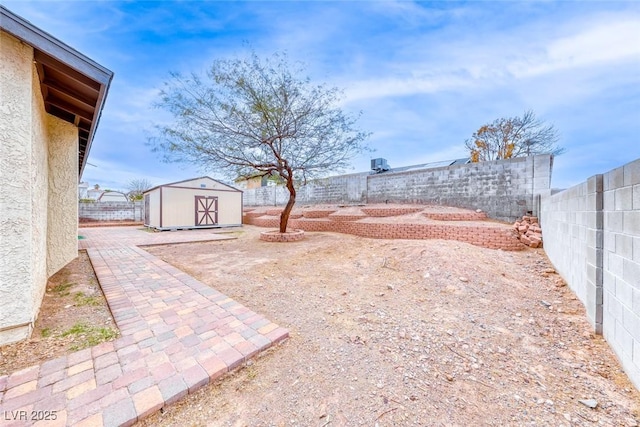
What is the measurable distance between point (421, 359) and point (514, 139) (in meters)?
14.8

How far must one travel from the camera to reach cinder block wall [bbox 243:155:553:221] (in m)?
6.63

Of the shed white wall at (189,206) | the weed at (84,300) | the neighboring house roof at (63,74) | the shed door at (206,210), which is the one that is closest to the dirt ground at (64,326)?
the weed at (84,300)

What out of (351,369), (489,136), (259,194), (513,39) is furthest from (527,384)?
(259,194)

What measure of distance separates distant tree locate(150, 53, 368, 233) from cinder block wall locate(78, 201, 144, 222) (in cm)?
1070

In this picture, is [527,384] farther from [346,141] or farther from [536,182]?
[536,182]

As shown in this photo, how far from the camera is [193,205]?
1155 cm

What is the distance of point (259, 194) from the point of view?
16672 millimetres

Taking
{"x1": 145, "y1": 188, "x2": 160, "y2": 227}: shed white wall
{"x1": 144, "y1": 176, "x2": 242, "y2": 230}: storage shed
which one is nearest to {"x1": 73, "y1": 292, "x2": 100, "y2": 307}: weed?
{"x1": 144, "y1": 176, "x2": 242, "y2": 230}: storage shed

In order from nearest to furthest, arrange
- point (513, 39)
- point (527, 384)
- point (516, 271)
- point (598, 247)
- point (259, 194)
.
→ point (527, 384)
point (598, 247)
point (516, 271)
point (513, 39)
point (259, 194)

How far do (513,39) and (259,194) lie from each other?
1464 centimetres

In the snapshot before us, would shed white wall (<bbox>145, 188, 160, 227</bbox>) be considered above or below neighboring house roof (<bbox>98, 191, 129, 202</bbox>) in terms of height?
below

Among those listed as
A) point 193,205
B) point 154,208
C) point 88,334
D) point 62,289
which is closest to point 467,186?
point 88,334

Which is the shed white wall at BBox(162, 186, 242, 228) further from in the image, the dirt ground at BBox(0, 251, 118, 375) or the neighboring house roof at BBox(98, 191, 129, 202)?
the neighboring house roof at BBox(98, 191, 129, 202)

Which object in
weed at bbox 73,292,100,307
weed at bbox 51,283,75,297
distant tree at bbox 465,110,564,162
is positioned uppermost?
distant tree at bbox 465,110,564,162
